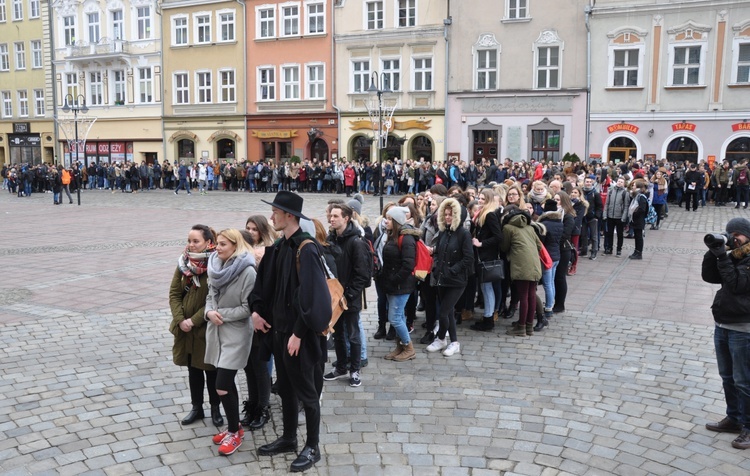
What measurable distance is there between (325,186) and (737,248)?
3047 centimetres

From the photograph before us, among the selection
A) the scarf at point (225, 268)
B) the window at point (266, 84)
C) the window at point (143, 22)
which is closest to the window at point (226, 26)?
the window at point (266, 84)

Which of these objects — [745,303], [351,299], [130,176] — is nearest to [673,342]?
[745,303]

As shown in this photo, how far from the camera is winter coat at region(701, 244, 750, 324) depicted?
17.0ft

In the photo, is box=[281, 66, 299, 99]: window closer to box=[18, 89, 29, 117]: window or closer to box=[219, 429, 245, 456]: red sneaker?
box=[18, 89, 29, 117]: window

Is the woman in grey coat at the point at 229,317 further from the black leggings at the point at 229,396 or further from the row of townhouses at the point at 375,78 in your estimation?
the row of townhouses at the point at 375,78

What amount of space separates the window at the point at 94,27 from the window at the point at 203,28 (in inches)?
309

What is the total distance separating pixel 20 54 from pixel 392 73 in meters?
29.6

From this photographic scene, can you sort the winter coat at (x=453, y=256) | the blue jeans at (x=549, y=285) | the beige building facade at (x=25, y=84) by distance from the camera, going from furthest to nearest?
the beige building facade at (x=25, y=84) < the blue jeans at (x=549, y=285) < the winter coat at (x=453, y=256)

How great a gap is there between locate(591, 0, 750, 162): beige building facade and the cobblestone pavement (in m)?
21.5

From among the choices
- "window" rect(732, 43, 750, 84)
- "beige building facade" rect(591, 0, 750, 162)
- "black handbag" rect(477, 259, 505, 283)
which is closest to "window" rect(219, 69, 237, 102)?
"beige building facade" rect(591, 0, 750, 162)

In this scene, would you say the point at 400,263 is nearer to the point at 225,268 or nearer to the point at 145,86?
the point at 225,268

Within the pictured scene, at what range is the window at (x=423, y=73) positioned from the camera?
35644 millimetres

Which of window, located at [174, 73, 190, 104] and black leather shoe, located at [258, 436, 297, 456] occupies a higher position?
window, located at [174, 73, 190, 104]

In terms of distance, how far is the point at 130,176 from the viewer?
123ft
